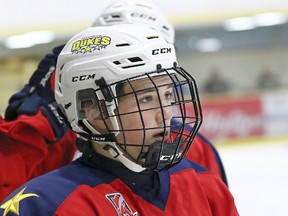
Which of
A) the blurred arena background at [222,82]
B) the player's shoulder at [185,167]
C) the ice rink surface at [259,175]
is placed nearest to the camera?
the player's shoulder at [185,167]

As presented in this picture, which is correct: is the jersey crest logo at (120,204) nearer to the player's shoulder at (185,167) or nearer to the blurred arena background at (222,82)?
the player's shoulder at (185,167)

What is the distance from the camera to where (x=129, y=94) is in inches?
48.4

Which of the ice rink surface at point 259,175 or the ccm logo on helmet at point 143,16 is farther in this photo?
the ice rink surface at point 259,175

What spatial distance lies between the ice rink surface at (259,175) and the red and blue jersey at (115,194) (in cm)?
154

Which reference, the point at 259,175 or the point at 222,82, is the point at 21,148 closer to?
the point at 259,175

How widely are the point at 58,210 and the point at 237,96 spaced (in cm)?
545

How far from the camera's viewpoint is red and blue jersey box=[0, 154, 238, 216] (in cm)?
116

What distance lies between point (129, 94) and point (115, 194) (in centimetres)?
22

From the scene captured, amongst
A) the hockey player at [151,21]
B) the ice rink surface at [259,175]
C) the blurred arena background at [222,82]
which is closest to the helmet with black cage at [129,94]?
the hockey player at [151,21]

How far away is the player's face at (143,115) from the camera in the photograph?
122cm

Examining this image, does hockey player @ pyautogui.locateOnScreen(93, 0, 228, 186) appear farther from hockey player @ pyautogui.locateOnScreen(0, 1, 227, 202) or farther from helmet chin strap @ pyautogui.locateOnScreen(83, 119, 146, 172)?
helmet chin strap @ pyautogui.locateOnScreen(83, 119, 146, 172)

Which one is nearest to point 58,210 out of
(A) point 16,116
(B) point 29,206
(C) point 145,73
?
(B) point 29,206

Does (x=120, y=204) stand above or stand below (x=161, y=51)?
below

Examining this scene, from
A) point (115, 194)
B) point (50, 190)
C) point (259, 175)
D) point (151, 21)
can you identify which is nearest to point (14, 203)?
point (50, 190)
